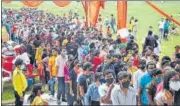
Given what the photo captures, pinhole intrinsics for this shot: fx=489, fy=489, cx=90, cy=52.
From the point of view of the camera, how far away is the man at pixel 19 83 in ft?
14.1

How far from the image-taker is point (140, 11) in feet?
16.6

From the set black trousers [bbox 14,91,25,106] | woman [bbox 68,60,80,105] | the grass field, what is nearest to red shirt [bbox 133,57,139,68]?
the grass field

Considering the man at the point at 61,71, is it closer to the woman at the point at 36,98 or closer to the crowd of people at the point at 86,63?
the crowd of people at the point at 86,63

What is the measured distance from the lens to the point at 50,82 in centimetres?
464

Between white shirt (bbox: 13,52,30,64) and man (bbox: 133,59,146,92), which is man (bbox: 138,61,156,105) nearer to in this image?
man (bbox: 133,59,146,92)

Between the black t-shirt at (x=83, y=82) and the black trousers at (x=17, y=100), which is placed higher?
the black t-shirt at (x=83, y=82)

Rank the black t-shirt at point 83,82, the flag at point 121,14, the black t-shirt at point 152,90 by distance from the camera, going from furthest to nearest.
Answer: the flag at point 121,14 < the black t-shirt at point 83,82 < the black t-shirt at point 152,90

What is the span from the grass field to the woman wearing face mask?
84 cm

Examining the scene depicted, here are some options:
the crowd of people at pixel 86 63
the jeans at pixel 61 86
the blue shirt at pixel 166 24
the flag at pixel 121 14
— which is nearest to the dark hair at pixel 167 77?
the crowd of people at pixel 86 63

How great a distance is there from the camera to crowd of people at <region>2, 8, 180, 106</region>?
3.79 meters

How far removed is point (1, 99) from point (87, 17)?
1.39 metres

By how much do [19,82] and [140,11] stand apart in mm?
1527

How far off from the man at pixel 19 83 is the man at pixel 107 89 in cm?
79

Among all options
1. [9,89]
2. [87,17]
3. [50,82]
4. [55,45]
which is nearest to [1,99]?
[9,89]
